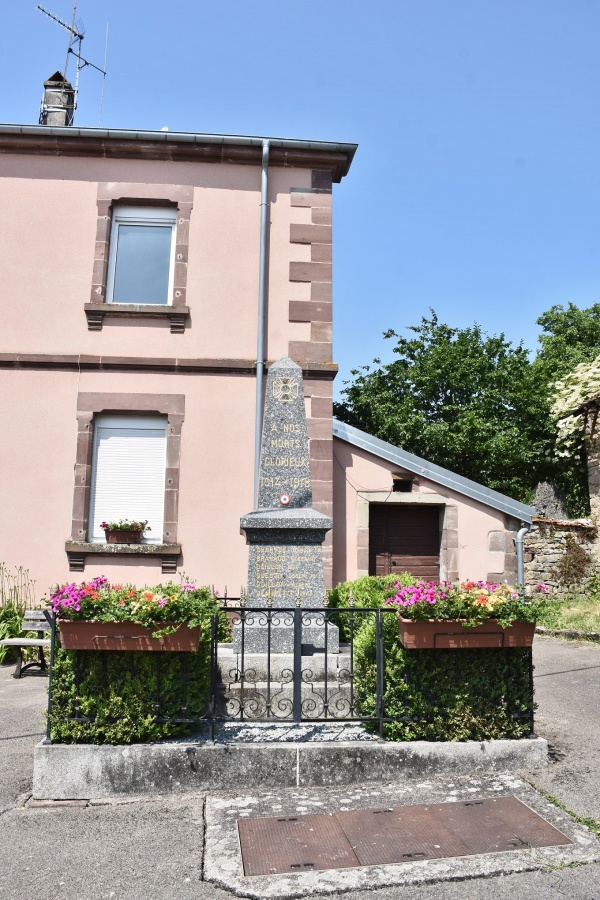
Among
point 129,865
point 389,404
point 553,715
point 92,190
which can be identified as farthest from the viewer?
point 389,404

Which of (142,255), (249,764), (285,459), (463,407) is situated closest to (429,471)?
(285,459)

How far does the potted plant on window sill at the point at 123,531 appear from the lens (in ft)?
30.1

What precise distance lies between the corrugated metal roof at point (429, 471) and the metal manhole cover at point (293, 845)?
6764 mm

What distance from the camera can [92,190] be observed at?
1022 centimetres

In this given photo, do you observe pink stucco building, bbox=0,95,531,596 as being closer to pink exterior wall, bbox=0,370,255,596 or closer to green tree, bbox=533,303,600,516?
pink exterior wall, bbox=0,370,255,596

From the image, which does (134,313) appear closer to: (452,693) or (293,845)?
(452,693)

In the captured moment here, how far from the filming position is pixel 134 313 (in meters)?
9.78

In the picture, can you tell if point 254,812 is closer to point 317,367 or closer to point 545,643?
point 317,367

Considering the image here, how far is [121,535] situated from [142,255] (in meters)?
4.08

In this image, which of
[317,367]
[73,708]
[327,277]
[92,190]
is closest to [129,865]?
[73,708]

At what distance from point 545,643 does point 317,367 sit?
5199 mm

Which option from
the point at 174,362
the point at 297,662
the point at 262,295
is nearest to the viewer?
the point at 297,662

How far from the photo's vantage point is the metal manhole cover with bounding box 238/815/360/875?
328 cm

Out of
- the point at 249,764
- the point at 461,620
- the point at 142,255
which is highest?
the point at 142,255
